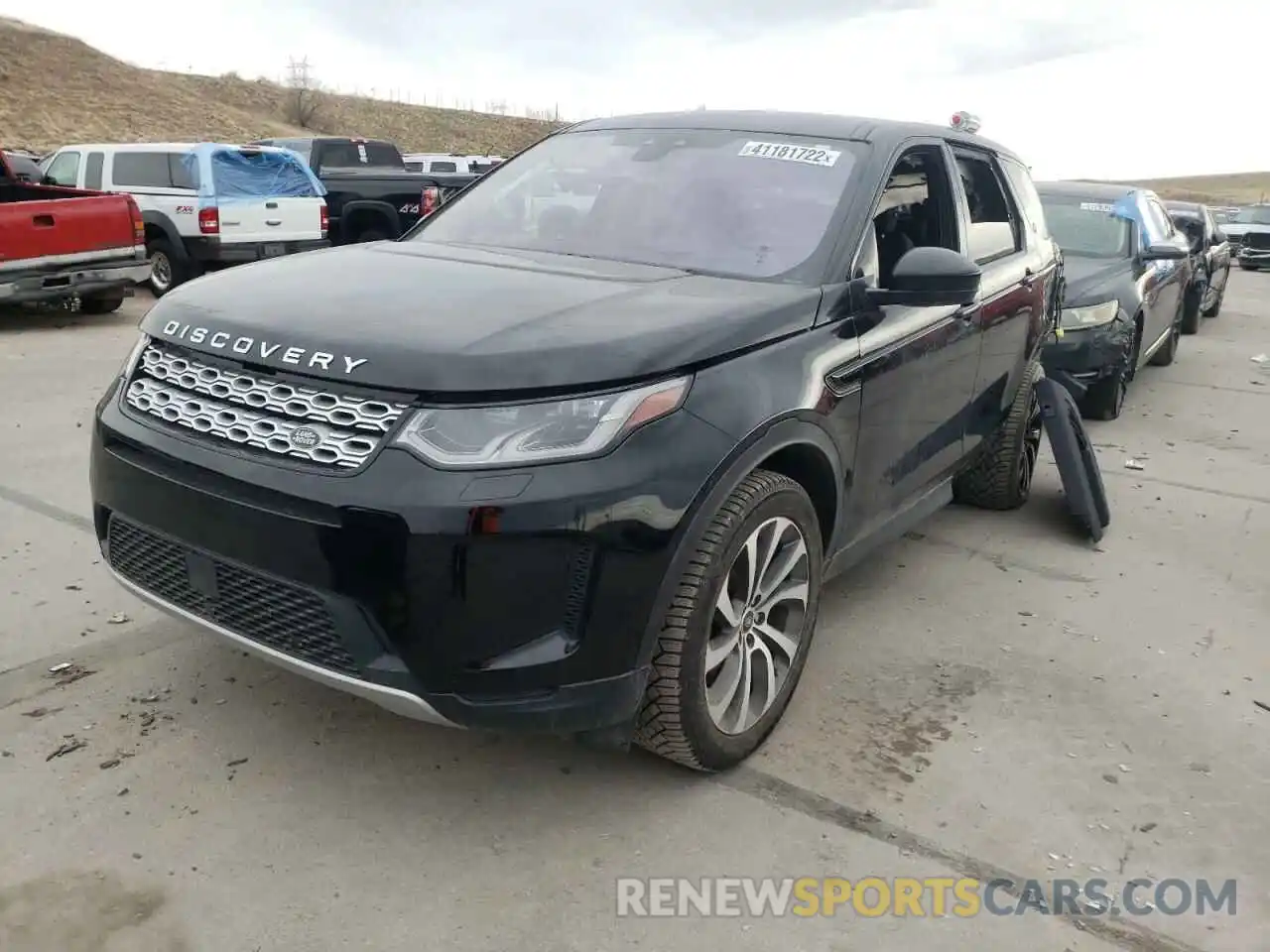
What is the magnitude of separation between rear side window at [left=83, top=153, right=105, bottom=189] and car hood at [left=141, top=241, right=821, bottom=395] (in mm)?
11423

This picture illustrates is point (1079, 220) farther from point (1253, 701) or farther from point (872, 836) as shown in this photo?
Result: point (872, 836)

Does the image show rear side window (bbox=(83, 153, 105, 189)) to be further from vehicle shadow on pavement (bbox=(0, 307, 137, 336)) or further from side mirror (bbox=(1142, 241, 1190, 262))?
side mirror (bbox=(1142, 241, 1190, 262))

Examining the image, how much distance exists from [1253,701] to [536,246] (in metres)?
2.88

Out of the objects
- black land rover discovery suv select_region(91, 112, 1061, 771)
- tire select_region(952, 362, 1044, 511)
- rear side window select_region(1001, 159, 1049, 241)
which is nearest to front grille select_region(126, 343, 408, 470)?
black land rover discovery suv select_region(91, 112, 1061, 771)

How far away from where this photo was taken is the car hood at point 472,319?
2527 millimetres

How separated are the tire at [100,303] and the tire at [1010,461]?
29.1 ft

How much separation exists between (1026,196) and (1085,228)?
4.29m

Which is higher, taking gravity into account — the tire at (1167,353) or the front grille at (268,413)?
the front grille at (268,413)

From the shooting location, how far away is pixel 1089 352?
7.87 m

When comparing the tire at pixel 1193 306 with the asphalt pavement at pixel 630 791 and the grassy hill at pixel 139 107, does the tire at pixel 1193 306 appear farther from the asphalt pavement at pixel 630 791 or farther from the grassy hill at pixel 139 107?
the grassy hill at pixel 139 107

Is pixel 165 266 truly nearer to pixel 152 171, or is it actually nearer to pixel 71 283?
pixel 152 171

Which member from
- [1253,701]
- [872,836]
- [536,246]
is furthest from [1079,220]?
[872,836]

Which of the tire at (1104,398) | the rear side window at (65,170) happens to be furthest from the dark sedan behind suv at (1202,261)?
the rear side window at (65,170)

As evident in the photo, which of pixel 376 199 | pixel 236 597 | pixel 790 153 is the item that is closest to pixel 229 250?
pixel 376 199
